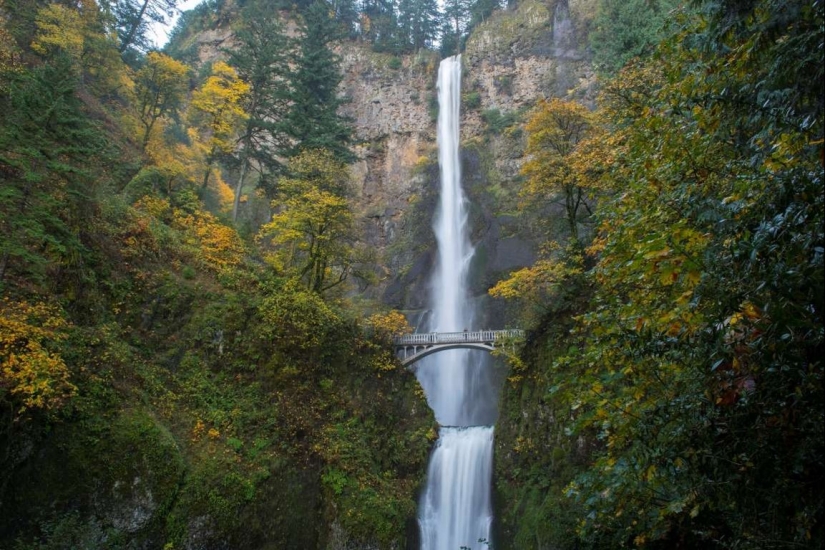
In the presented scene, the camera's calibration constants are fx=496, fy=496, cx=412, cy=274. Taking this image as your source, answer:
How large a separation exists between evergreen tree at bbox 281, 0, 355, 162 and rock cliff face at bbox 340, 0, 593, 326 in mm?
7589

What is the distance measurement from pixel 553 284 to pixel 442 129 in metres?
27.9

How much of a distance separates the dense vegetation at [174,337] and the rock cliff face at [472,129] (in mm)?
11087

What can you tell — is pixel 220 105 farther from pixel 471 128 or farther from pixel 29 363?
pixel 471 128

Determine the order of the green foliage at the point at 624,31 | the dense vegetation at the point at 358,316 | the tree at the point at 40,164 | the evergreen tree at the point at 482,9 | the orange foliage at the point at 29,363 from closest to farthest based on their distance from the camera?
the dense vegetation at the point at 358,316 → the orange foliage at the point at 29,363 → the tree at the point at 40,164 → the green foliage at the point at 624,31 → the evergreen tree at the point at 482,9

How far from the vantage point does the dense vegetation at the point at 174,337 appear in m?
9.84

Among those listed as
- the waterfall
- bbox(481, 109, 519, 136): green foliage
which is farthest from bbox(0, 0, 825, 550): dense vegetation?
bbox(481, 109, 519, 136): green foliage

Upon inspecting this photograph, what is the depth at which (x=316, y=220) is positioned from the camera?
672 inches

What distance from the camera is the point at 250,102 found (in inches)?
917

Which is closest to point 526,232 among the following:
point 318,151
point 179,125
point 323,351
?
point 318,151

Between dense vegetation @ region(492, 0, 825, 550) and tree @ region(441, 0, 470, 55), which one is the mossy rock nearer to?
dense vegetation @ region(492, 0, 825, 550)

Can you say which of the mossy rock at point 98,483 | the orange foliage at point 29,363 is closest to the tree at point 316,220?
the mossy rock at point 98,483

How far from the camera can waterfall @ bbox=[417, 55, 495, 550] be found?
16547mm

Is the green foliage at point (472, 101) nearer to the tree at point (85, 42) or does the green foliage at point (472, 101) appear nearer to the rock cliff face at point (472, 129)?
the rock cliff face at point (472, 129)

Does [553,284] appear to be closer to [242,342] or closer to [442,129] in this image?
[242,342]
